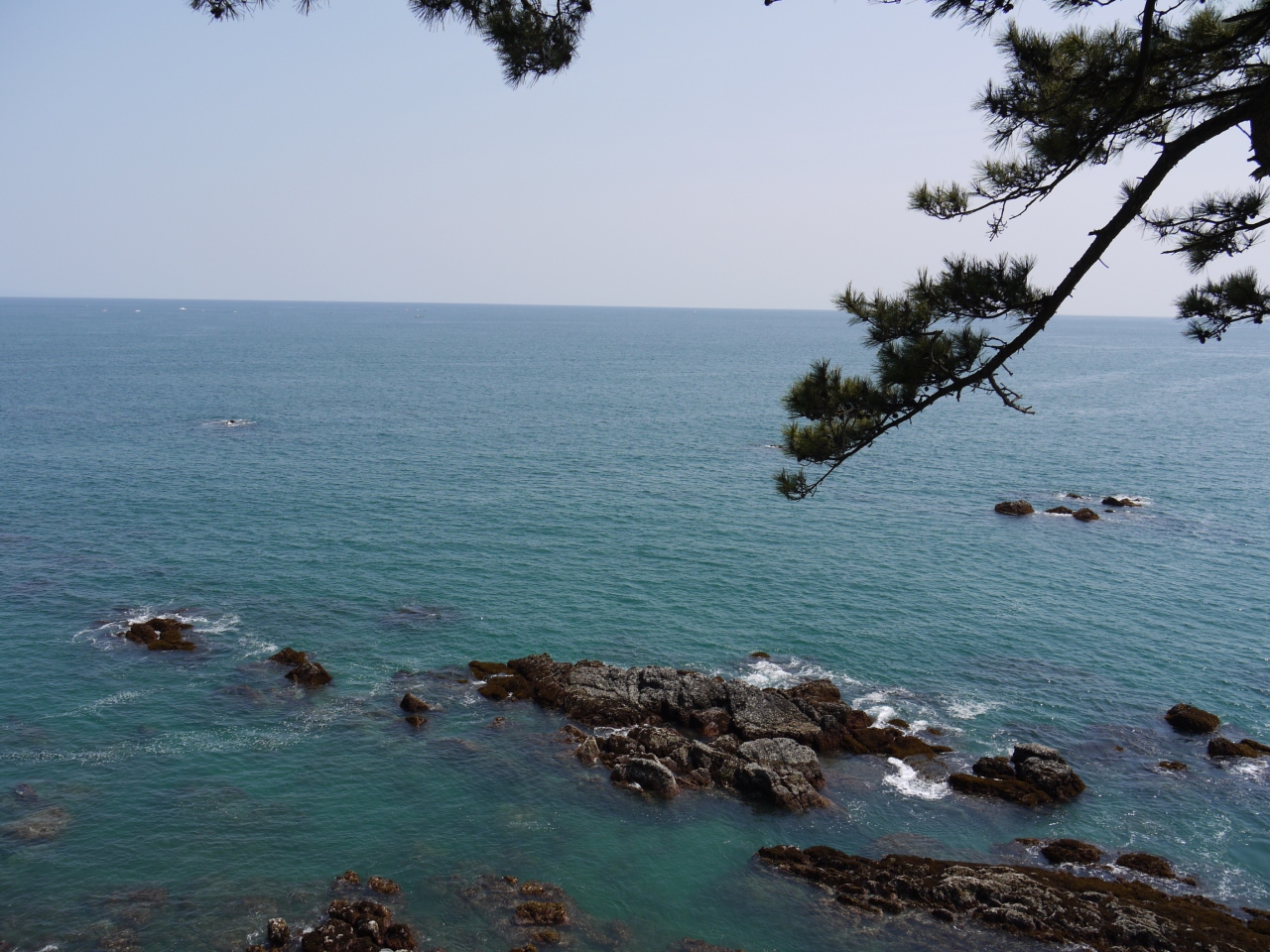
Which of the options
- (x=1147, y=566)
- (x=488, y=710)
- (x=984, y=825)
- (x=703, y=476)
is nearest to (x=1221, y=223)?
(x=984, y=825)

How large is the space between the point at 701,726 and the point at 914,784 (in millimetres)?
7582

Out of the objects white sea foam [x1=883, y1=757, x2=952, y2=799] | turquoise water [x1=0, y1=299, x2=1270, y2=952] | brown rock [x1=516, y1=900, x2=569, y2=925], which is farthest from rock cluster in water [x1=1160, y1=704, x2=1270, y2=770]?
brown rock [x1=516, y1=900, x2=569, y2=925]

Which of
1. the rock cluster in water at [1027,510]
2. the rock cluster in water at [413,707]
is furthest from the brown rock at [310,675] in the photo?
the rock cluster in water at [1027,510]

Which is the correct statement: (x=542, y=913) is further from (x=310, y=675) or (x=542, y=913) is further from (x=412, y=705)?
(x=310, y=675)

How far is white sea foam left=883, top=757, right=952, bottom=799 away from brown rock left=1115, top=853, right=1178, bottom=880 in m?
5.32

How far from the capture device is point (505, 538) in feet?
172

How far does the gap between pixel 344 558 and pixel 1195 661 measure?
42.7 metres

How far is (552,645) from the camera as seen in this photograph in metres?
38.6

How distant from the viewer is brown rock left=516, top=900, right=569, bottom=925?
Answer: 22484mm

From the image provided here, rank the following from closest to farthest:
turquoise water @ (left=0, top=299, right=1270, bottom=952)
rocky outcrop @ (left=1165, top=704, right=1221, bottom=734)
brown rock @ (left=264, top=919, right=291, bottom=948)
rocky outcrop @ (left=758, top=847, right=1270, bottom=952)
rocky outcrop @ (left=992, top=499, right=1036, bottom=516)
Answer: brown rock @ (left=264, top=919, right=291, bottom=948) → rocky outcrop @ (left=758, top=847, right=1270, bottom=952) → turquoise water @ (left=0, top=299, right=1270, bottom=952) → rocky outcrop @ (left=1165, top=704, right=1221, bottom=734) → rocky outcrop @ (left=992, top=499, right=1036, bottom=516)

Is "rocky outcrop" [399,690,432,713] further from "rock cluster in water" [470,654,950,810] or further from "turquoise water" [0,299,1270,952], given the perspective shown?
"rock cluster in water" [470,654,950,810]

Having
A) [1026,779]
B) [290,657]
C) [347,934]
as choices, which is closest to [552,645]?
[290,657]

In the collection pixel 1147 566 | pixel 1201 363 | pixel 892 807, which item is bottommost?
pixel 892 807

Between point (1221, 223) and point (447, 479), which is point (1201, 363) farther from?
point (1221, 223)
